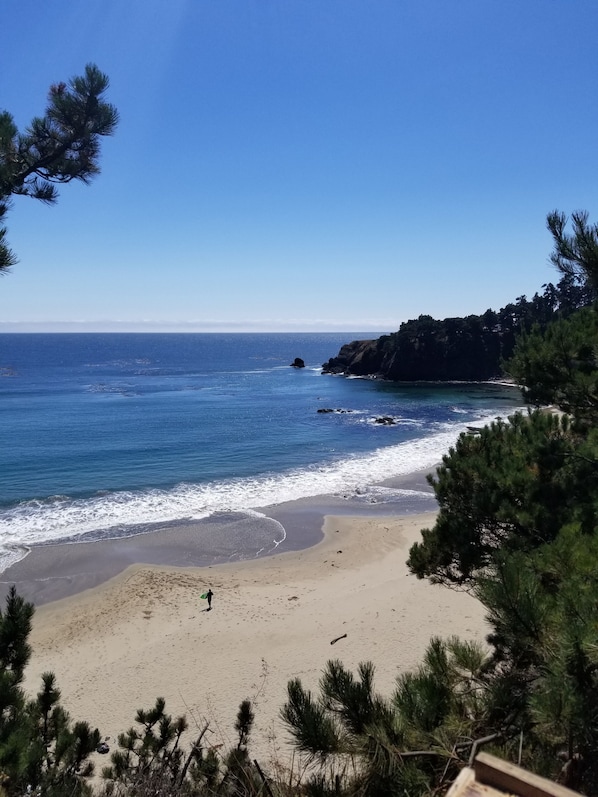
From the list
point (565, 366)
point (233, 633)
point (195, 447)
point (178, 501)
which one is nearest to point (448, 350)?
point (195, 447)

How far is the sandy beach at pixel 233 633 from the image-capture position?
9.87 meters

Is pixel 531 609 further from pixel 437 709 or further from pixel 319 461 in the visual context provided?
pixel 319 461

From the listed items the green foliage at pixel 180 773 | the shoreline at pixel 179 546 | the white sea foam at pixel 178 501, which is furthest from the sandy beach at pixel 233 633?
the white sea foam at pixel 178 501

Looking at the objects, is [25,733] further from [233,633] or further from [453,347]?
[453,347]

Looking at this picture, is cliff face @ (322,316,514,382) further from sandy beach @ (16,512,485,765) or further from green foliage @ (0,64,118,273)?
green foliage @ (0,64,118,273)

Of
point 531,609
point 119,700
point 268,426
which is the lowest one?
point 119,700

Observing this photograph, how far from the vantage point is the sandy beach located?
9867 mm

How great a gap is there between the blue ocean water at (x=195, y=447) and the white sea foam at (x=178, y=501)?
0.18ft

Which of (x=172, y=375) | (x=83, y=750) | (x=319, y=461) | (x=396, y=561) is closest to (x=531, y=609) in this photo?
(x=83, y=750)

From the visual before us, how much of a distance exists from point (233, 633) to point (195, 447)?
20.0 m

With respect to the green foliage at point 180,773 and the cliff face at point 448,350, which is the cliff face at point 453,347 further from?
the green foliage at point 180,773

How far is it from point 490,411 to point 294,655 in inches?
1625

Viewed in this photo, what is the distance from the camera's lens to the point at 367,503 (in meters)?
22.9

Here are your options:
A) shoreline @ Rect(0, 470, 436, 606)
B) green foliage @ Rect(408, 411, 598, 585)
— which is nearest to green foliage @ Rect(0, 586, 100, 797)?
green foliage @ Rect(408, 411, 598, 585)
